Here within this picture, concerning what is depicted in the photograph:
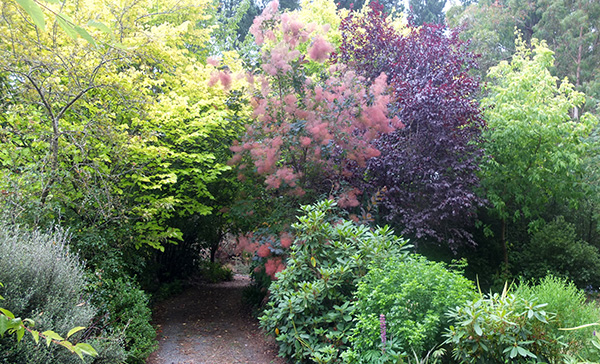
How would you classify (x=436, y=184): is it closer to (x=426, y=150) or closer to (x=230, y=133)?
(x=426, y=150)

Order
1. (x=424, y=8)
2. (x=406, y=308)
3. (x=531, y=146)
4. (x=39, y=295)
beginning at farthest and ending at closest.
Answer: (x=424, y=8), (x=531, y=146), (x=406, y=308), (x=39, y=295)

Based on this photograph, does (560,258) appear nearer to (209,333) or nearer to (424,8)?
(209,333)

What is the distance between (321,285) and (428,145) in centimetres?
339

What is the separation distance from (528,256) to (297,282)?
6374 mm

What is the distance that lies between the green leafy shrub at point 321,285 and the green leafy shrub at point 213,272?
22.4 feet

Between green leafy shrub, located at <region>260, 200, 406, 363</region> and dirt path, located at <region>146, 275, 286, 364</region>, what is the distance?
685 millimetres

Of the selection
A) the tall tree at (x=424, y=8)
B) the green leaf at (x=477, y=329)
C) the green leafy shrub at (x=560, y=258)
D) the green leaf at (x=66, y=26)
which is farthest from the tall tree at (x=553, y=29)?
the green leaf at (x=66, y=26)

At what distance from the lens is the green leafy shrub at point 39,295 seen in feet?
10.4

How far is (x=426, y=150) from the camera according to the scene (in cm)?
682

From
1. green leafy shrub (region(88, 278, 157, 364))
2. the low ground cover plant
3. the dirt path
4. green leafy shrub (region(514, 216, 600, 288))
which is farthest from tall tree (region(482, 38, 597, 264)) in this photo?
green leafy shrub (region(88, 278, 157, 364))

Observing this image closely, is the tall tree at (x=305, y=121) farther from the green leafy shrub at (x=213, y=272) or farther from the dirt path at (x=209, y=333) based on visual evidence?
the green leafy shrub at (x=213, y=272)

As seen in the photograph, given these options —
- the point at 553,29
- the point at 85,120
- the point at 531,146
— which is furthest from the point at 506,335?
the point at 553,29

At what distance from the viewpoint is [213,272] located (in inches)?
463

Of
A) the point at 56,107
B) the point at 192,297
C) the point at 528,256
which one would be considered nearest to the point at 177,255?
the point at 192,297
